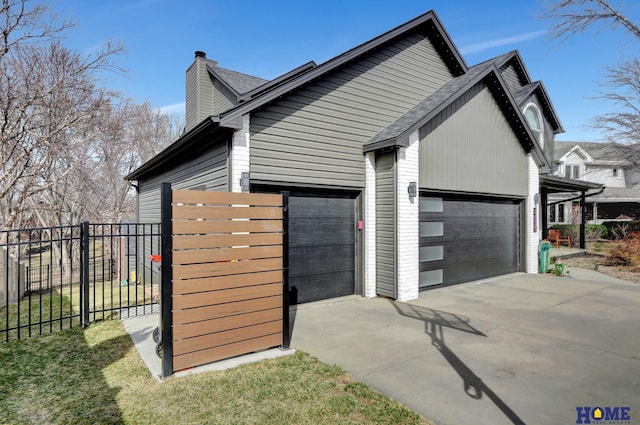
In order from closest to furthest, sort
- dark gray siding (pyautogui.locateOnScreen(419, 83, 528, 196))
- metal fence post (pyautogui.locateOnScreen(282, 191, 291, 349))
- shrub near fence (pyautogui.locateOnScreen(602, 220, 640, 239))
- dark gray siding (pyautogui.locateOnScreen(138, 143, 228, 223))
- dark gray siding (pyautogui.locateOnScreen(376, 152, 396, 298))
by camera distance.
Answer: metal fence post (pyautogui.locateOnScreen(282, 191, 291, 349)) < dark gray siding (pyautogui.locateOnScreen(138, 143, 228, 223)) < dark gray siding (pyautogui.locateOnScreen(376, 152, 396, 298)) < dark gray siding (pyautogui.locateOnScreen(419, 83, 528, 196)) < shrub near fence (pyautogui.locateOnScreen(602, 220, 640, 239))

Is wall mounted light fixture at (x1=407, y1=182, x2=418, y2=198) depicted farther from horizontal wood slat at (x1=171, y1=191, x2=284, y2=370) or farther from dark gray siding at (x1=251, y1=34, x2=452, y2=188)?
horizontal wood slat at (x1=171, y1=191, x2=284, y2=370)

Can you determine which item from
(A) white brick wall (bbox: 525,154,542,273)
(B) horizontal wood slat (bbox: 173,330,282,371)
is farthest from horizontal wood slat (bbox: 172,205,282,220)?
(A) white brick wall (bbox: 525,154,542,273)

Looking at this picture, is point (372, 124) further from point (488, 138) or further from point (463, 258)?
point (463, 258)

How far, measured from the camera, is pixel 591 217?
26266 mm

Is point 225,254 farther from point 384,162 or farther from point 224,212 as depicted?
point 384,162

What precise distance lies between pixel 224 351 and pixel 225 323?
13.1 inches

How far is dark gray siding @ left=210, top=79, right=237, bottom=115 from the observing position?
10.6m

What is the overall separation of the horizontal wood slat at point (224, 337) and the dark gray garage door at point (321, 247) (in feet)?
7.76

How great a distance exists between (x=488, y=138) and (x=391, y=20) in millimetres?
5445

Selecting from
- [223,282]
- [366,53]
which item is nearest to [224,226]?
[223,282]

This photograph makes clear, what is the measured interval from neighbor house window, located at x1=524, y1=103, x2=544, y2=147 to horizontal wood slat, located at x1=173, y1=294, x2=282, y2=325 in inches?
596

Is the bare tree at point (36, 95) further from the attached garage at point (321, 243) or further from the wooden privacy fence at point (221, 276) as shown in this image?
the wooden privacy fence at point (221, 276)

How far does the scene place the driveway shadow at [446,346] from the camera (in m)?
3.32

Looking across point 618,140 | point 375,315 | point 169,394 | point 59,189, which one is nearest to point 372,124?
point 375,315
